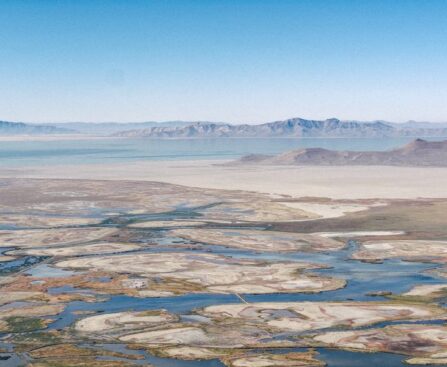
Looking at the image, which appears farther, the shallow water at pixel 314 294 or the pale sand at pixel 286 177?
the pale sand at pixel 286 177

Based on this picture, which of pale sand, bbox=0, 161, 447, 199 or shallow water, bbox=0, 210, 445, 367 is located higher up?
pale sand, bbox=0, 161, 447, 199

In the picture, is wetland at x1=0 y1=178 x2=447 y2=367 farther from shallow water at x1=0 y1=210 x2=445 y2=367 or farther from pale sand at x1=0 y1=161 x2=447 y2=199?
pale sand at x1=0 y1=161 x2=447 y2=199

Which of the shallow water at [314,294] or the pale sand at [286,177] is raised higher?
the pale sand at [286,177]

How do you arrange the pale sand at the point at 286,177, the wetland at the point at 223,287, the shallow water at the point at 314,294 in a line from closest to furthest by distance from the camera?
the shallow water at the point at 314,294 < the wetland at the point at 223,287 < the pale sand at the point at 286,177

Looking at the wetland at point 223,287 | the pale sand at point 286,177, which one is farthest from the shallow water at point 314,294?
the pale sand at point 286,177

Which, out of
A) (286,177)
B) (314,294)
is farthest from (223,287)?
(286,177)

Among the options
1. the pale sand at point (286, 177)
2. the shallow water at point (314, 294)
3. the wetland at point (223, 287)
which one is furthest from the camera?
the pale sand at point (286, 177)

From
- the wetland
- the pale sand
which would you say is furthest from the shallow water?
the pale sand

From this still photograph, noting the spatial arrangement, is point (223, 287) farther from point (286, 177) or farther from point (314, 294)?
point (286, 177)

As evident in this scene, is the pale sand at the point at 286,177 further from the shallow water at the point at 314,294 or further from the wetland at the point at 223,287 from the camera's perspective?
the shallow water at the point at 314,294
